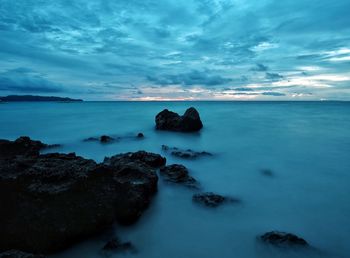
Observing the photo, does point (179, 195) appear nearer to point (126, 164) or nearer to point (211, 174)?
point (126, 164)

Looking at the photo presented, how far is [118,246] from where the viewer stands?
4348mm

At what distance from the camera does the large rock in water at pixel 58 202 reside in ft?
13.7

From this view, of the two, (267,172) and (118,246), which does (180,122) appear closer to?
(267,172)

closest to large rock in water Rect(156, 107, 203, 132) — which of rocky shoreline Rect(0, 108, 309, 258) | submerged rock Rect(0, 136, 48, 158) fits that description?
submerged rock Rect(0, 136, 48, 158)

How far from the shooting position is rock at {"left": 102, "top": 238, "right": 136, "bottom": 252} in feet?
14.1

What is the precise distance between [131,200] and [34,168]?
2090mm

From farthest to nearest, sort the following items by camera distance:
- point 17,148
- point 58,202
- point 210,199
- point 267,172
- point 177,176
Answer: point 17,148, point 267,172, point 177,176, point 210,199, point 58,202

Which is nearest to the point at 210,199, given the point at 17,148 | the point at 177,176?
the point at 177,176

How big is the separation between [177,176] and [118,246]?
3288mm

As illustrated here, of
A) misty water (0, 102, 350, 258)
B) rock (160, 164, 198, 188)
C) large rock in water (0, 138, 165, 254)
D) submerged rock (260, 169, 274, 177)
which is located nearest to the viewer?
large rock in water (0, 138, 165, 254)

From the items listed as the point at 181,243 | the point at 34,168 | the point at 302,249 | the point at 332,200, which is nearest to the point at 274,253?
the point at 302,249

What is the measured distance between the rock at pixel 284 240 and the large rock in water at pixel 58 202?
2716 mm

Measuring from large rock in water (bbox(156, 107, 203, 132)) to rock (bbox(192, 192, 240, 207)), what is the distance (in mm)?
12100

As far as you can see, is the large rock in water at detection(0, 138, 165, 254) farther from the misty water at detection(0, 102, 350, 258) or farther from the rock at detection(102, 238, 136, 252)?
the rock at detection(102, 238, 136, 252)
